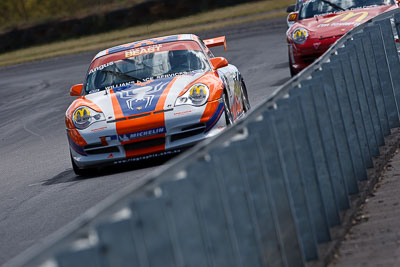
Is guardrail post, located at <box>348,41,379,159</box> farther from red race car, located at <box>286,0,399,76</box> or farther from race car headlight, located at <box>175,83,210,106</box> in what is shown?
red race car, located at <box>286,0,399,76</box>

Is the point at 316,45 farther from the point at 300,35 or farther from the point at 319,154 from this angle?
the point at 319,154

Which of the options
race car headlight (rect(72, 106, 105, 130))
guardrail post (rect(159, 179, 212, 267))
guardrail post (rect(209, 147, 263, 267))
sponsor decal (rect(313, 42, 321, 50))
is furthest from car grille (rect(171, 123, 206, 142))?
guardrail post (rect(159, 179, 212, 267))

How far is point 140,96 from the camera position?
391 inches

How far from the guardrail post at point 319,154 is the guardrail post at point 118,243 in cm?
239

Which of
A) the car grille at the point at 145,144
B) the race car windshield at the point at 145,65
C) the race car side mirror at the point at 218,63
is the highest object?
the race car windshield at the point at 145,65

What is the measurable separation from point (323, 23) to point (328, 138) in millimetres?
9447

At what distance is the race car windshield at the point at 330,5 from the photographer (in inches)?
606

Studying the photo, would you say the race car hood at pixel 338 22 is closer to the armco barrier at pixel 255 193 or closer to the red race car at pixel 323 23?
the red race car at pixel 323 23

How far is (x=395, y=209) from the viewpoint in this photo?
19.9 feet

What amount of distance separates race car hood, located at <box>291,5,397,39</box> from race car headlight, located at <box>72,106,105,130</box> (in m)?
5.75

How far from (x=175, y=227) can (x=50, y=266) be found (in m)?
0.70

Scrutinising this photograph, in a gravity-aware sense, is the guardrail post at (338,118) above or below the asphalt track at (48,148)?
above

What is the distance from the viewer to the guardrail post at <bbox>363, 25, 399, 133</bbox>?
828 cm

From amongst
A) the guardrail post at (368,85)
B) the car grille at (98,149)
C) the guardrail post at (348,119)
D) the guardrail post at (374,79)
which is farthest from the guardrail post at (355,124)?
the car grille at (98,149)
